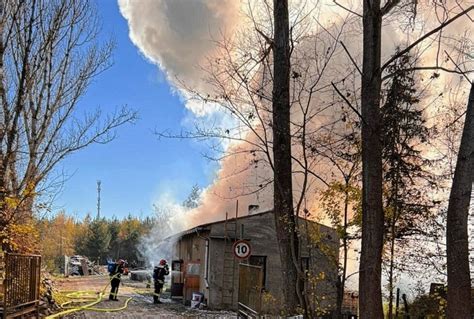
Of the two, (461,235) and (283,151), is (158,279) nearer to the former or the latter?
(283,151)

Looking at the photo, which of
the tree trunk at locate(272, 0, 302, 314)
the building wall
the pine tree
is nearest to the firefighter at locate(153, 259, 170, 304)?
the building wall

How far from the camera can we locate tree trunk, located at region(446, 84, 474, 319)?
6750mm

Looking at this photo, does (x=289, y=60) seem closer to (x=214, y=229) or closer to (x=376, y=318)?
(x=376, y=318)

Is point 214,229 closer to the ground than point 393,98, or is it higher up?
closer to the ground

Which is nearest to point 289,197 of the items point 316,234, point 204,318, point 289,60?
point 316,234

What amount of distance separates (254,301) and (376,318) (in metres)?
4.36

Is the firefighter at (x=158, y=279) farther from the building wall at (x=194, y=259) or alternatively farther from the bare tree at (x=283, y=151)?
the bare tree at (x=283, y=151)

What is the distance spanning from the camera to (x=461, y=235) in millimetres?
6789

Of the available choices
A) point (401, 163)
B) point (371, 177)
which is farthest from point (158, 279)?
point (371, 177)

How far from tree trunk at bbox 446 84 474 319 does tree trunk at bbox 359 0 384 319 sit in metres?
0.91

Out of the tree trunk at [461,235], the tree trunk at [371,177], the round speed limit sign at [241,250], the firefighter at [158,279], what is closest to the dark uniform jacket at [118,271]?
the firefighter at [158,279]

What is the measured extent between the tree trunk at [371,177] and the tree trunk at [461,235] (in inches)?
36.0

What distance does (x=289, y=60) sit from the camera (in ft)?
30.7

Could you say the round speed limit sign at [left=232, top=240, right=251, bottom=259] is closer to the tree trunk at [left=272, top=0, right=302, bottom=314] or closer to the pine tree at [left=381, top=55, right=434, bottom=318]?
the pine tree at [left=381, top=55, right=434, bottom=318]
